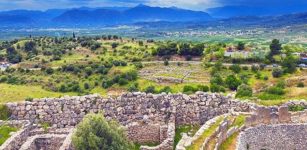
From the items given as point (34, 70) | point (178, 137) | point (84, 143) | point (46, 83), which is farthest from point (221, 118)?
point (34, 70)

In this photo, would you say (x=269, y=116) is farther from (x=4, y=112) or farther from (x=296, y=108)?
(x=4, y=112)

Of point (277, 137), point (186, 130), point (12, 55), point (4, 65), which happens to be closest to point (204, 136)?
point (186, 130)

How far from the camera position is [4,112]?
26344 millimetres

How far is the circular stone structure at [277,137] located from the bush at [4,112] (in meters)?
13.6

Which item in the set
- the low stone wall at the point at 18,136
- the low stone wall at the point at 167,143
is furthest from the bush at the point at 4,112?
the low stone wall at the point at 167,143

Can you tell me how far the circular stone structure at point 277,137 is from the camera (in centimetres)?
2325

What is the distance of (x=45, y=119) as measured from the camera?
26.2 metres

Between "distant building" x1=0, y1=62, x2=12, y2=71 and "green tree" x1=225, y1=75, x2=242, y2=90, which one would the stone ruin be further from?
"distant building" x1=0, y1=62, x2=12, y2=71

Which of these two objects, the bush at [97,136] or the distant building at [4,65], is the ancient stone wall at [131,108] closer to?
the bush at [97,136]

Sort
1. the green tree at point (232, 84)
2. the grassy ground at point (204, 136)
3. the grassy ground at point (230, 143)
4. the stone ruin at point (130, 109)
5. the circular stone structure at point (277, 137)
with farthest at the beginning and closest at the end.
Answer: the green tree at point (232, 84)
the stone ruin at point (130, 109)
the circular stone structure at point (277, 137)
the grassy ground at point (230, 143)
the grassy ground at point (204, 136)

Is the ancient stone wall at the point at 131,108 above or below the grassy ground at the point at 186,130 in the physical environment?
above

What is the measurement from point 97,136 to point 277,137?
31.2 ft

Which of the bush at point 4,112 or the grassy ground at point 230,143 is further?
the bush at point 4,112

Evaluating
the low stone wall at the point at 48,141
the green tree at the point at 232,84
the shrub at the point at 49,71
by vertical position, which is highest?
the low stone wall at the point at 48,141
